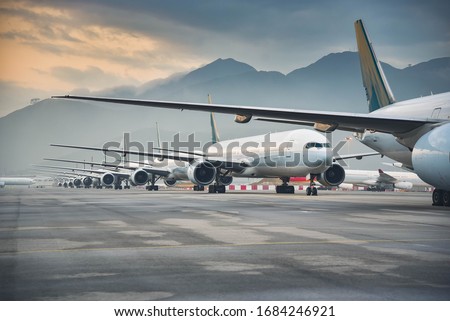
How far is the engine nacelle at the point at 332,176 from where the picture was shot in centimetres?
3650

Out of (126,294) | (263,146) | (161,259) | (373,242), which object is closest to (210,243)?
(161,259)

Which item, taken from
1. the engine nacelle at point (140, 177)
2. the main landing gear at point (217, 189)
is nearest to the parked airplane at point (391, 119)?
the main landing gear at point (217, 189)

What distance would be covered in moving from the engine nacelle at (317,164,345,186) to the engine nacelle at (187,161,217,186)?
306 inches

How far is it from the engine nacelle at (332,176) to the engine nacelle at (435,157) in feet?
62.6

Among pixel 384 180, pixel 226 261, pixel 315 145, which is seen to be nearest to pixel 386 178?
pixel 384 180

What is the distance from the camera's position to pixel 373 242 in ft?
31.9

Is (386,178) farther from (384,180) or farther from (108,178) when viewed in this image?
(108,178)

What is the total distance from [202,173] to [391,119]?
22.5 meters

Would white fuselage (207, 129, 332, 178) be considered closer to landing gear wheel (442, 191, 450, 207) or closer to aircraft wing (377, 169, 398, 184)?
landing gear wheel (442, 191, 450, 207)

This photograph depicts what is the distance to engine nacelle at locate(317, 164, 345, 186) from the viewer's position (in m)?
36.5

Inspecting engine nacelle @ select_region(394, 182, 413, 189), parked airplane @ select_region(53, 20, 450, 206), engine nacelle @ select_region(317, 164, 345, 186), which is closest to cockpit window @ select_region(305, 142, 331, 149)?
engine nacelle @ select_region(317, 164, 345, 186)

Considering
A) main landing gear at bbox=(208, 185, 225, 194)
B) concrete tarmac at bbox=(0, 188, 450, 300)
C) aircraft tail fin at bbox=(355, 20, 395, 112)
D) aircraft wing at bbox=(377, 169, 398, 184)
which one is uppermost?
aircraft tail fin at bbox=(355, 20, 395, 112)

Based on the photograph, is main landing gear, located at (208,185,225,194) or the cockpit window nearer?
the cockpit window

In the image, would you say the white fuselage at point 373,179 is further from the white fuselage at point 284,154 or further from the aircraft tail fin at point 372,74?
the aircraft tail fin at point 372,74
